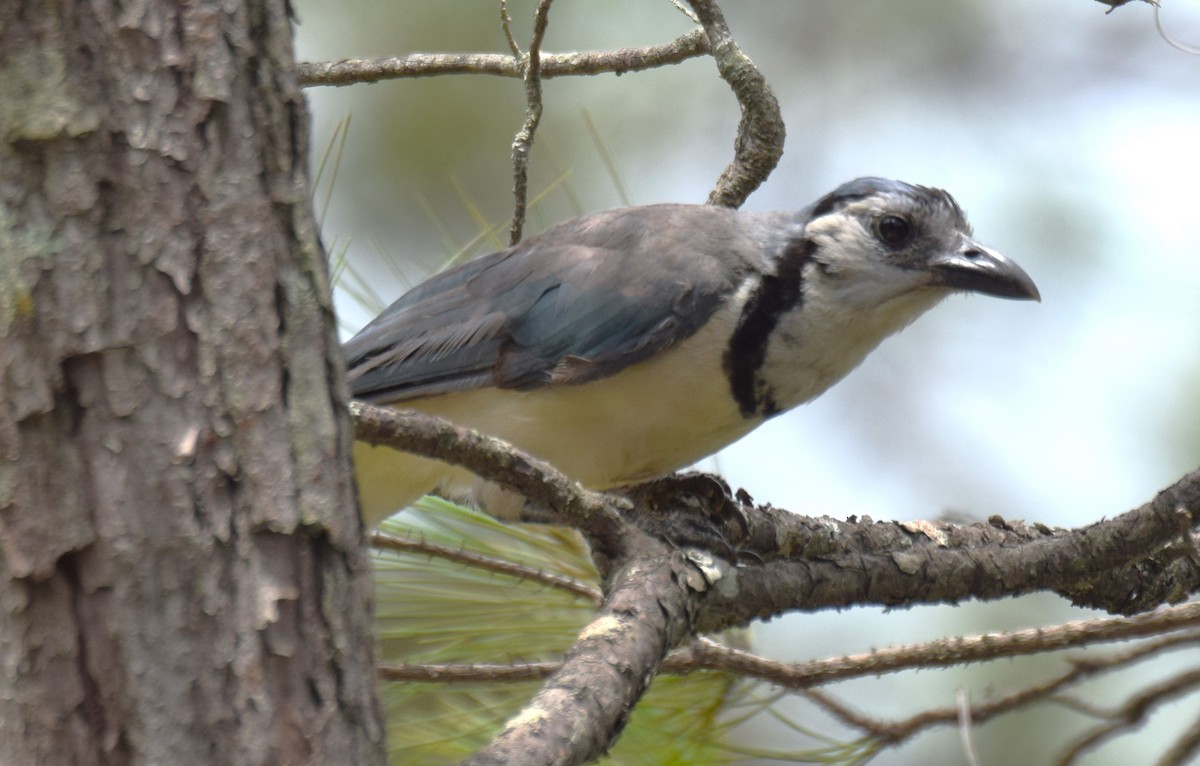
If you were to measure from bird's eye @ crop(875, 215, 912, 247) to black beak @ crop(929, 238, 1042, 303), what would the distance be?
0.09 meters

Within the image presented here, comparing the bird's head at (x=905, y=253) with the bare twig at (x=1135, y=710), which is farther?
the bird's head at (x=905, y=253)

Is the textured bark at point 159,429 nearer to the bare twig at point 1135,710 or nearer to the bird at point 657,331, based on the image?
the bird at point 657,331

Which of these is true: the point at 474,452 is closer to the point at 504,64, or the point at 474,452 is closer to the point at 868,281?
the point at 504,64

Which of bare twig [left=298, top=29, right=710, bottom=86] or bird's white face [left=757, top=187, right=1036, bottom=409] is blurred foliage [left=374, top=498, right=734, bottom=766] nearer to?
bird's white face [left=757, top=187, right=1036, bottom=409]

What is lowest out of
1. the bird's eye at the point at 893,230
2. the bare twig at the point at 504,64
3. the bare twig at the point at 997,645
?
the bare twig at the point at 997,645

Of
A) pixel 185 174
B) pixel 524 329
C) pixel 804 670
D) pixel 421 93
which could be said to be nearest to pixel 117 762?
pixel 185 174

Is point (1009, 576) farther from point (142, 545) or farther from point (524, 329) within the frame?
point (142, 545)

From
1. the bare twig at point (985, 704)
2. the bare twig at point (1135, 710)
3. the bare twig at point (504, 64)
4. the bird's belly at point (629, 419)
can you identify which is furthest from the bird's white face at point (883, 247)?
the bare twig at point (1135, 710)

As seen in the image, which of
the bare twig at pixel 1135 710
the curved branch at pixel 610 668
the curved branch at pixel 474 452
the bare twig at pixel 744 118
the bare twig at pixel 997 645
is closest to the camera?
the curved branch at pixel 610 668

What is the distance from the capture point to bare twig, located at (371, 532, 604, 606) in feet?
10.2

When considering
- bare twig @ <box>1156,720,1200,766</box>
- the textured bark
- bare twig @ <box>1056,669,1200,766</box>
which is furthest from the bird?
the textured bark

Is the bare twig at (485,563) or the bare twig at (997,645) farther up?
the bare twig at (485,563)

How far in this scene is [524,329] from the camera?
3180 millimetres

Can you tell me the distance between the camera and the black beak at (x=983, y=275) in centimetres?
311
